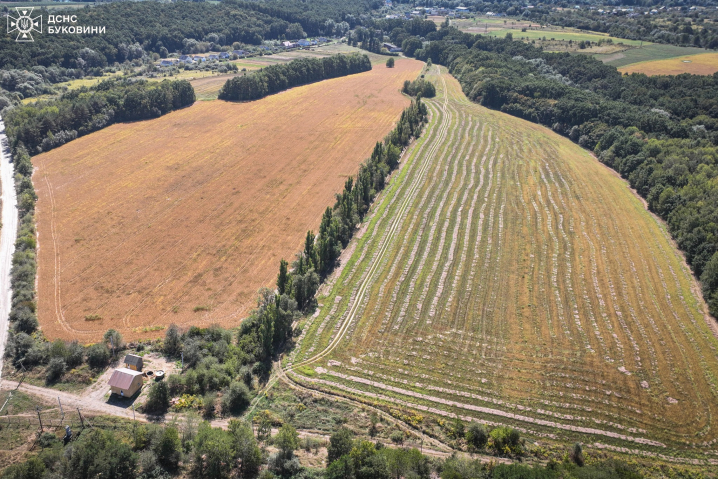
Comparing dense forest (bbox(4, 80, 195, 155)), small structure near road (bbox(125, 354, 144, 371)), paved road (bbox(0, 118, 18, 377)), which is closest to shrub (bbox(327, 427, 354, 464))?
small structure near road (bbox(125, 354, 144, 371))

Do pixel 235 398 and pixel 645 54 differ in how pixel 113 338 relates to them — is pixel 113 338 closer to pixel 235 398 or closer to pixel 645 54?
pixel 235 398

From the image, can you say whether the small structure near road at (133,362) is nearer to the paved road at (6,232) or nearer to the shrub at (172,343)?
the shrub at (172,343)

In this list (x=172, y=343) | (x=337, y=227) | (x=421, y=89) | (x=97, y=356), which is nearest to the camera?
(x=97, y=356)

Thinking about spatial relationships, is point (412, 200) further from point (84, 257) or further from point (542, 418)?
point (84, 257)

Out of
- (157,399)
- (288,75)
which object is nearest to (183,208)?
(157,399)

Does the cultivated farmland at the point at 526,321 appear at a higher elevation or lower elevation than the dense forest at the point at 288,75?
lower

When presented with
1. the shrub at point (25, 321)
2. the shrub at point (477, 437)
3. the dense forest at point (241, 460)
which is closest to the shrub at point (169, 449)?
the dense forest at point (241, 460)

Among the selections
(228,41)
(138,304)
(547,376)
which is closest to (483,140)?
(547,376)
